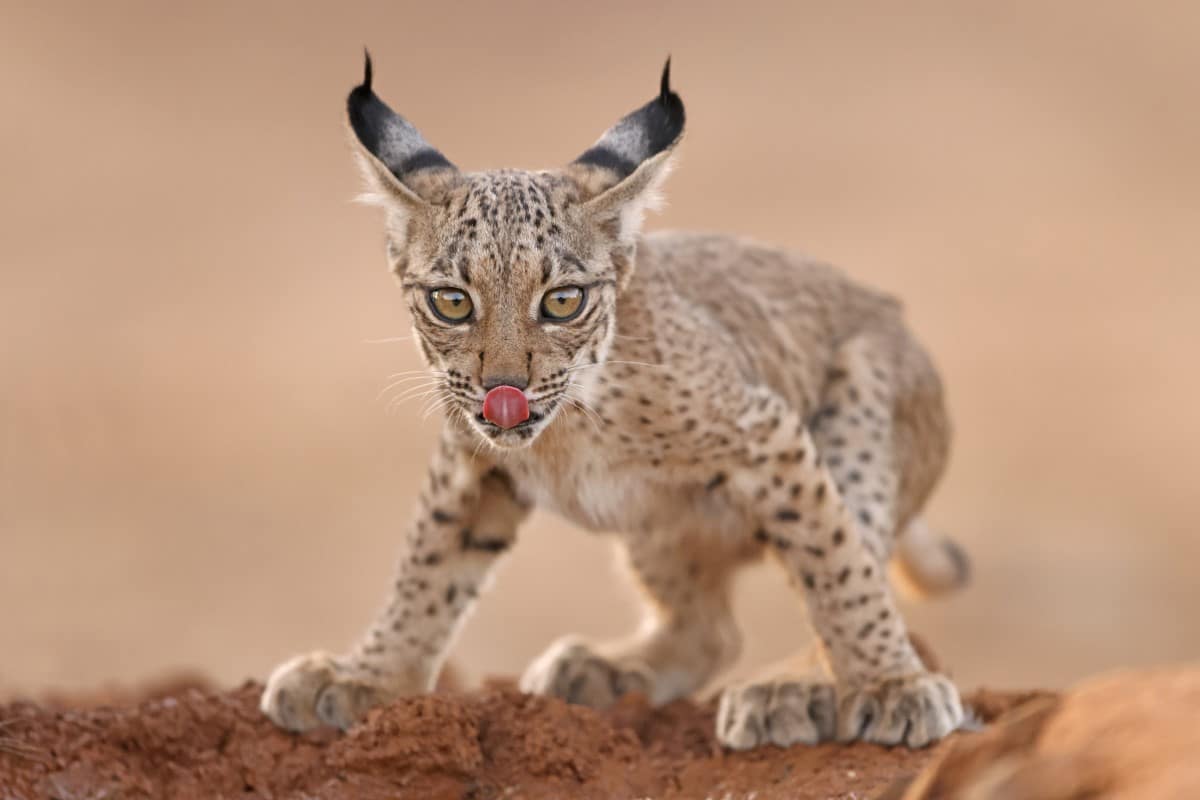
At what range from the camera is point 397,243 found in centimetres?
552

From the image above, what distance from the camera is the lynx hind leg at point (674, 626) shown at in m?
6.80

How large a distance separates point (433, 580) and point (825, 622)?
4.93ft

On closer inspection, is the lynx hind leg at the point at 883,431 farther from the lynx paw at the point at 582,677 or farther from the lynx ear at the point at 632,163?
the lynx ear at the point at 632,163

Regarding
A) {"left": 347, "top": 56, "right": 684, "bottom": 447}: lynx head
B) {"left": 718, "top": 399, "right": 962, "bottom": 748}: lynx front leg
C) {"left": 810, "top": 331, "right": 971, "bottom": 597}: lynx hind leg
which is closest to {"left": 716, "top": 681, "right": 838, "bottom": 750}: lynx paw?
{"left": 718, "top": 399, "right": 962, "bottom": 748}: lynx front leg

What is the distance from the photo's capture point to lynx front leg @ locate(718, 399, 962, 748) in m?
5.40

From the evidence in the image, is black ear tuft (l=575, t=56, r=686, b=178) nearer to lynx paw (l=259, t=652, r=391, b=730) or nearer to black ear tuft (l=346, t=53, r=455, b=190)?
black ear tuft (l=346, t=53, r=455, b=190)

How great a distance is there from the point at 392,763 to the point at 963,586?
12.2ft

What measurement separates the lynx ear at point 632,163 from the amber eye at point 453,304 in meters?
0.59

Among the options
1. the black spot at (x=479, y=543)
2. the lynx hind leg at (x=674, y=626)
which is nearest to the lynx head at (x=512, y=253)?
the black spot at (x=479, y=543)

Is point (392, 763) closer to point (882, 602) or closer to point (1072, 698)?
point (882, 602)

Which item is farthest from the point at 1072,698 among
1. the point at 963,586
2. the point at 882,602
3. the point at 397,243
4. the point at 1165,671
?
the point at 963,586

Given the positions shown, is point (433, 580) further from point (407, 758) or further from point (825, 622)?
point (825, 622)

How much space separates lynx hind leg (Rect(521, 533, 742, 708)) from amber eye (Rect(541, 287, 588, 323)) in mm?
1793

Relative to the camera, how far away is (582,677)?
6.52 m
